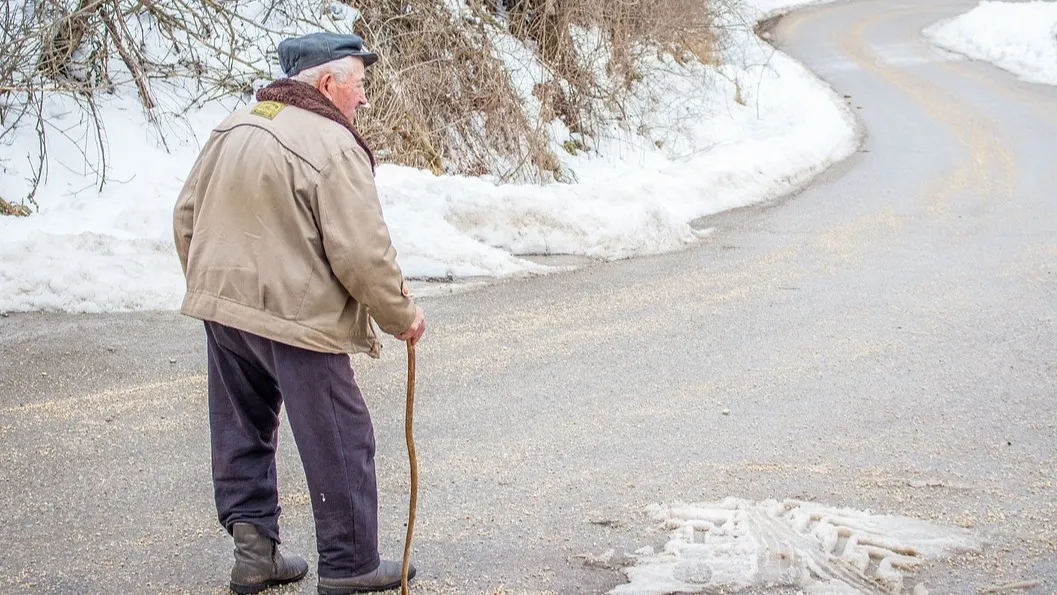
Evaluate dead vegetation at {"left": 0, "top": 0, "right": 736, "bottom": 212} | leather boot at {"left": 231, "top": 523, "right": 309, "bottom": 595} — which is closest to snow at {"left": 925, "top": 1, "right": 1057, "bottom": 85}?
dead vegetation at {"left": 0, "top": 0, "right": 736, "bottom": 212}

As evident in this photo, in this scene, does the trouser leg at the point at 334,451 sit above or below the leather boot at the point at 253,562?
above

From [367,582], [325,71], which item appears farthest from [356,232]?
[367,582]

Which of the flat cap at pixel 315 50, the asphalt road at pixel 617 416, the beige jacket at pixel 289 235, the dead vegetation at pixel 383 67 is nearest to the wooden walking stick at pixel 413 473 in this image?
the asphalt road at pixel 617 416

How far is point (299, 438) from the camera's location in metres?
3.26

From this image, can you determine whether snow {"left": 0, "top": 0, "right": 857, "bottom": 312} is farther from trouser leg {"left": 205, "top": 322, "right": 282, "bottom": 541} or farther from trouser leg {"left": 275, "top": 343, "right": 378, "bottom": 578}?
trouser leg {"left": 275, "top": 343, "right": 378, "bottom": 578}

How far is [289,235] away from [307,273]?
12 cm

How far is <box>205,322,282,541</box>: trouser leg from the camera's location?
11.2 ft

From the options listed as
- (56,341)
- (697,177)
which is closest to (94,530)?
(56,341)

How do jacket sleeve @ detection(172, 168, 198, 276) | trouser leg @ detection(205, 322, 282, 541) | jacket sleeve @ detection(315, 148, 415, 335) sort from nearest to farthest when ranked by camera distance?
1. jacket sleeve @ detection(315, 148, 415, 335)
2. jacket sleeve @ detection(172, 168, 198, 276)
3. trouser leg @ detection(205, 322, 282, 541)

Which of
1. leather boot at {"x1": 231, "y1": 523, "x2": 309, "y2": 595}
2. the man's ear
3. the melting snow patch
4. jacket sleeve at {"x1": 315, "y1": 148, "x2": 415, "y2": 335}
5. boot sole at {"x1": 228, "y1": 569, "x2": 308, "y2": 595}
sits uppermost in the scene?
the man's ear

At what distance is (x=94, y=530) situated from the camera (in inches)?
156

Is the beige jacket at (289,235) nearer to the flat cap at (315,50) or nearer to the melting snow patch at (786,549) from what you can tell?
the flat cap at (315,50)

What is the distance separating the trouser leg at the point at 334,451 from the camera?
3.19m

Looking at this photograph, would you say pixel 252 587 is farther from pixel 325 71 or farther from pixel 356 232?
pixel 325 71
